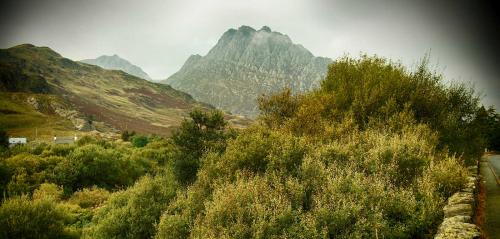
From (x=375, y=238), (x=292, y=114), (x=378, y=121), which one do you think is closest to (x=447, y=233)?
(x=375, y=238)

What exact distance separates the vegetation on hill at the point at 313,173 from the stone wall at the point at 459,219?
2.03ft

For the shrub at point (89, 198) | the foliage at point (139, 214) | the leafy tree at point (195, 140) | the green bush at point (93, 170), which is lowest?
the shrub at point (89, 198)

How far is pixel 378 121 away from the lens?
27.4 metres

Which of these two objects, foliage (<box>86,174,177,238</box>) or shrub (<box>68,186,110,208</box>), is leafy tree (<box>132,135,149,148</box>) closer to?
shrub (<box>68,186,110,208</box>)

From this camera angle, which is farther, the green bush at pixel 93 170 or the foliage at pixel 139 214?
the green bush at pixel 93 170

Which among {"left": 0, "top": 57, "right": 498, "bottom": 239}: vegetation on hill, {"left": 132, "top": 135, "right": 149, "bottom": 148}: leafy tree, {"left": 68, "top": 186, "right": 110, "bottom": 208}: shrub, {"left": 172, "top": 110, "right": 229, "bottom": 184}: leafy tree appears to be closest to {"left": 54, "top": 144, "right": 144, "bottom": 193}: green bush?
{"left": 0, "top": 57, "right": 498, "bottom": 239}: vegetation on hill

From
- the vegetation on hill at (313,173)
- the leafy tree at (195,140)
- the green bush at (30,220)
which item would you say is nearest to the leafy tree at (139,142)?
the vegetation on hill at (313,173)

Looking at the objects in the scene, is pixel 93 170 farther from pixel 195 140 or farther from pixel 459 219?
pixel 459 219

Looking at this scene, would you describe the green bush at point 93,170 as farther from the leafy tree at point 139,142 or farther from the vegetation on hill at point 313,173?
the leafy tree at point 139,142

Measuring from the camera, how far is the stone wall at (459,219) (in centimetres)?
1114

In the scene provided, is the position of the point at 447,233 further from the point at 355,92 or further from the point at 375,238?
the point at 355,92

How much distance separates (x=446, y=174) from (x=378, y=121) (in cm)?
1066

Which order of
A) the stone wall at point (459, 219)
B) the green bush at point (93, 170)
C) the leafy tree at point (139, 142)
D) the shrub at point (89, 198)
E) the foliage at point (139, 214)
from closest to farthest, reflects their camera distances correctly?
the stone wall at point (459, 219)
the foliage at point (139, 214)
the shrub at point (89, 198)
the green bush at point (93, 170)
the leafy tree at point (139, 142)

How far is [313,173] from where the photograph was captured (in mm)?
20797
